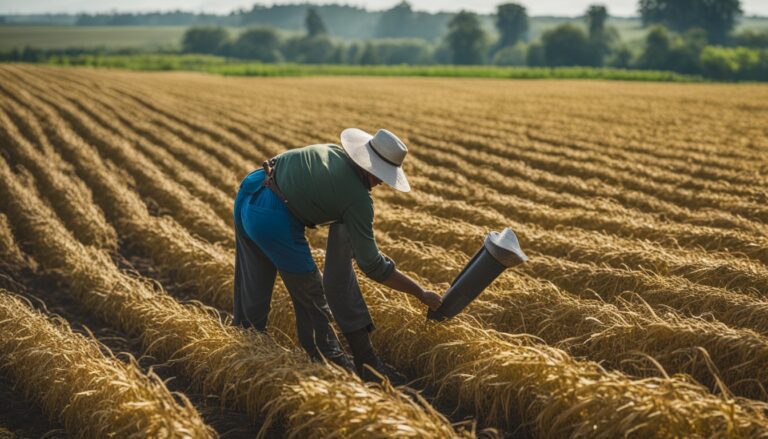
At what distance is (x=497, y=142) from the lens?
53.8ft

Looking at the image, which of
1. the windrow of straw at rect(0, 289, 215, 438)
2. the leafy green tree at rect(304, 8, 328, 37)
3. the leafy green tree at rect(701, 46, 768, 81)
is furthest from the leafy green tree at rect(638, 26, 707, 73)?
the windrow of straw at rect(0, 289, 215, 438)

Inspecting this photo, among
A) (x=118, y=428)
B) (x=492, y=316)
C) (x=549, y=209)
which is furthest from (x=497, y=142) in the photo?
(x=118, y=428)

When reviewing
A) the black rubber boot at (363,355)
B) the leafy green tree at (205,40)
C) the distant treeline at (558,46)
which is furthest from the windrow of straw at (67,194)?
the leafy green tree at (205,40)

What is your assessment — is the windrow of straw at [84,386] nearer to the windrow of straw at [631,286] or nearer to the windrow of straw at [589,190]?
the windrow of straw at [631,286]

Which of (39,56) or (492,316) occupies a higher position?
(39,56)

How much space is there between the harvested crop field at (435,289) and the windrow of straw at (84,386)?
0.02 metres

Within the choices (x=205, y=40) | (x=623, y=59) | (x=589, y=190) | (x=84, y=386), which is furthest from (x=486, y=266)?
(x=205, y=40)

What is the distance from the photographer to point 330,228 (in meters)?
4.41

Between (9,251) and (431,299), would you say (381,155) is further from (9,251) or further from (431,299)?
(9,251)

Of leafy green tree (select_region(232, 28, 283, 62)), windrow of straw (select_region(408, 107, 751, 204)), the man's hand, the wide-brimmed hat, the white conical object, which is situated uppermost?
leafy green tree (select_region(232, 28, 283, 62))

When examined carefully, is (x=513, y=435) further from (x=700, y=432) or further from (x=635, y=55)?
(x=635, y=55)

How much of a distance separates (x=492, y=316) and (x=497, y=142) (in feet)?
37.5

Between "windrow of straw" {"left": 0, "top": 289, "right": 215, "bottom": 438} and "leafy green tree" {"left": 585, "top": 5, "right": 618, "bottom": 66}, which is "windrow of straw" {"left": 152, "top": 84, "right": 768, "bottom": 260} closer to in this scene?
"windrow of straw" {"left": 0, "top": 289, "right": 215, "bottom": 438}

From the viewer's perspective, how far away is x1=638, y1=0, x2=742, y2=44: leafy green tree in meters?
111
